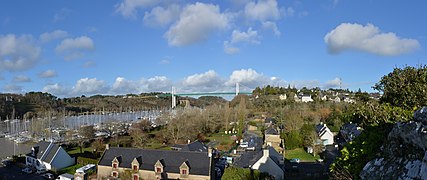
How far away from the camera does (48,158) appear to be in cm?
2783

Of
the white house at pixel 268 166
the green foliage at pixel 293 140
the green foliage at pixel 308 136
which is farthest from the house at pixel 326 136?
the white house at pixel 268 166

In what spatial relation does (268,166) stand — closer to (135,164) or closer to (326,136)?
(135,164)

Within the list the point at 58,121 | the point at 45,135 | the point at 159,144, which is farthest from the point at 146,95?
the point at 159,144

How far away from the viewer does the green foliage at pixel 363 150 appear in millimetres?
8977

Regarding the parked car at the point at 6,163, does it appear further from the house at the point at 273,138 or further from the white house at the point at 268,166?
the house at the point at 273,138

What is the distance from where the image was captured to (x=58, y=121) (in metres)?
77.9

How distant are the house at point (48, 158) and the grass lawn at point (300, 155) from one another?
21143mm

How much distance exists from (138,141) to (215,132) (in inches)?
687

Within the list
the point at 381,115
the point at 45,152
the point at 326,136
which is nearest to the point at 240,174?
the point at 381,115

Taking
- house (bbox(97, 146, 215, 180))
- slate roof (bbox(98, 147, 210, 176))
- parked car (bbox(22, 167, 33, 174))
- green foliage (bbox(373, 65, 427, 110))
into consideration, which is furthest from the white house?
parked car (bbox(22, 167, 33, 174))

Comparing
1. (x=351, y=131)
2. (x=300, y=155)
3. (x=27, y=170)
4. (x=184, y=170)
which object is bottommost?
(x=27, y=170)

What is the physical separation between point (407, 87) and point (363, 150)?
288 cm

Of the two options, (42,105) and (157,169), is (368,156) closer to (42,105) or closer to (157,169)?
(157,169)

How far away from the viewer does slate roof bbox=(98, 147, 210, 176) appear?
2164 cm
